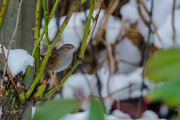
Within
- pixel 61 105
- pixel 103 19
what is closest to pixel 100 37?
pixel 103 19

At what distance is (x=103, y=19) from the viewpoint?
2352 mm

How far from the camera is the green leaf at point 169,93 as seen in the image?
0.22m

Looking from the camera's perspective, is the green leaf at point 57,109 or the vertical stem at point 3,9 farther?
the vertical stem at point 3,9

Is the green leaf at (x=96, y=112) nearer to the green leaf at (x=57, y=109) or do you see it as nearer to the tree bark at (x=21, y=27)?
the green leaf at (x=57, y=109)

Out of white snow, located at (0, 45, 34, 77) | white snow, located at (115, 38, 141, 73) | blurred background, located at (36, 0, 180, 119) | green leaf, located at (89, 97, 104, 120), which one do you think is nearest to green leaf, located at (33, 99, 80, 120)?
green leaf, located at (89, 97, 104, 120)

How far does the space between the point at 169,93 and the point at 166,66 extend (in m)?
0.03

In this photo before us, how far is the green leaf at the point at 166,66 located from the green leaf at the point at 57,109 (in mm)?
145

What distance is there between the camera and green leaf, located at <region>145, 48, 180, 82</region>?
0.23m

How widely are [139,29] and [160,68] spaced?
2.36 m

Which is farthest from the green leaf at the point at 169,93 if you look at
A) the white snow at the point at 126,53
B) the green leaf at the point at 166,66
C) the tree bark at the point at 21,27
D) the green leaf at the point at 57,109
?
the white snow at the point at 126,53

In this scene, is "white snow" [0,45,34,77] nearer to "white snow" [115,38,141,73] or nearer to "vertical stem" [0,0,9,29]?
"vertical stem" [0,0,9,29]

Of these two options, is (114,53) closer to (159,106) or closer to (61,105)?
(159,106)

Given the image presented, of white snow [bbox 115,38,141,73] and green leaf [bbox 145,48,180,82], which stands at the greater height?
green leaf [bbox 145,48,180,82]

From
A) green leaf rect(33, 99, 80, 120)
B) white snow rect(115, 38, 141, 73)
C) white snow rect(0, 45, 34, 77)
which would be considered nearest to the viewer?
green leaf rect(33, 99, 80, 120)
